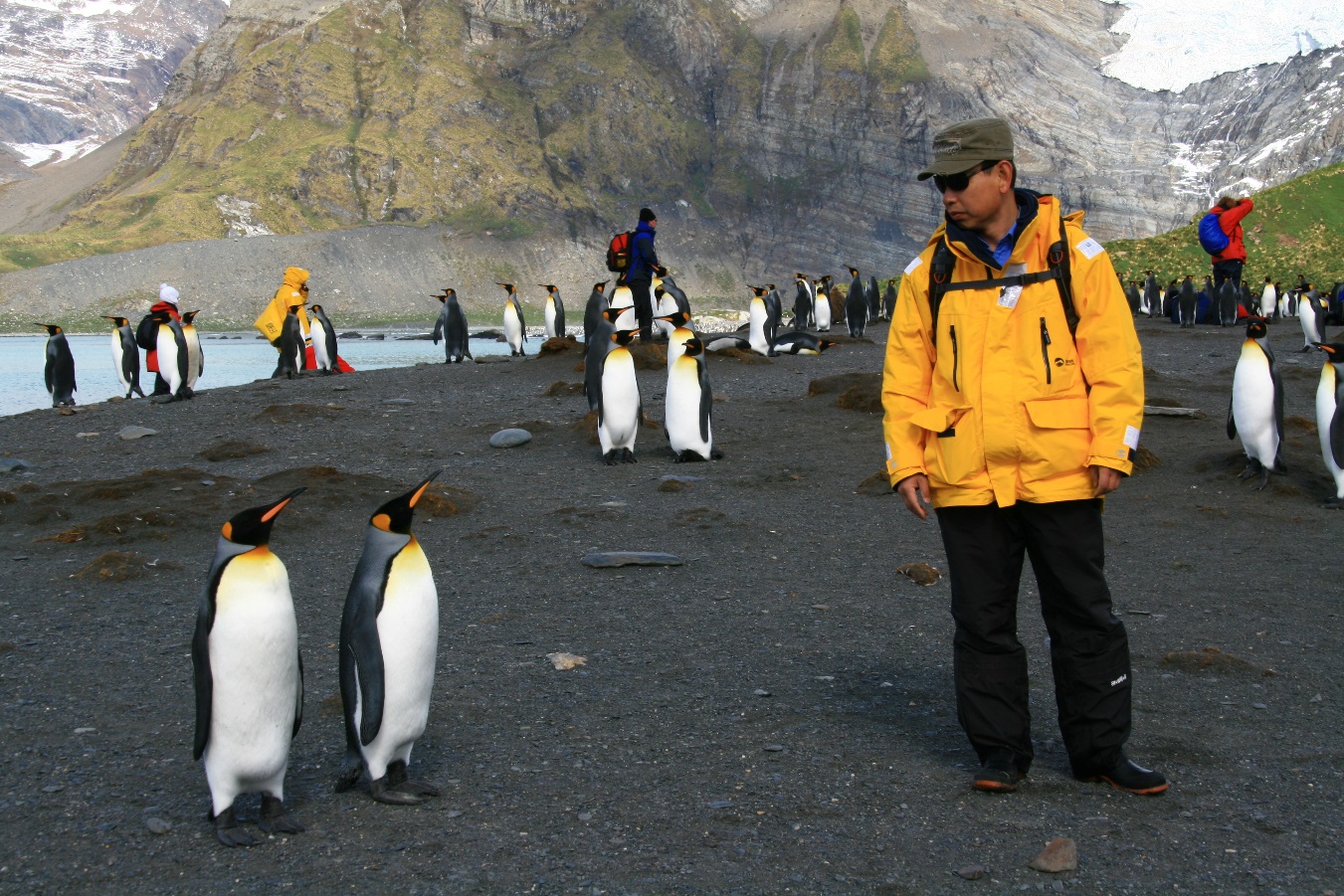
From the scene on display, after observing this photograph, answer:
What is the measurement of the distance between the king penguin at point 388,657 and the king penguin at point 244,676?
20cm

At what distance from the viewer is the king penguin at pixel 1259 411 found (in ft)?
26.9

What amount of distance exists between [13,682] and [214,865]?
204cm

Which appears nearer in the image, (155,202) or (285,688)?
(285,688)

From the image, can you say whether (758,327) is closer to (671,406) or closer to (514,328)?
(514,328)

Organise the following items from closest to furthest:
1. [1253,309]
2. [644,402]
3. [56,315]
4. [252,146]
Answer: [644,402]
[1253,309]
[56,315]
[252,146]

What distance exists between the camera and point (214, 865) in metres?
3.03

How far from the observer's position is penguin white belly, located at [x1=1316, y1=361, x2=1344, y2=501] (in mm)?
7844

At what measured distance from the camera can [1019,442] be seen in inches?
128

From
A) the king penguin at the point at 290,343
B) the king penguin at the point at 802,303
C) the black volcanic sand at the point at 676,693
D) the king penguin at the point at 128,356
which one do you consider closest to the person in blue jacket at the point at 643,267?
the black volcanic sand at the point at 676,693

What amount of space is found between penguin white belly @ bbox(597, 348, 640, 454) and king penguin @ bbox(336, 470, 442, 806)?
636 cm

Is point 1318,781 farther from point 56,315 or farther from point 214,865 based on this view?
point 56,315

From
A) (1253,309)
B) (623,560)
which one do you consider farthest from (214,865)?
(1253,309)

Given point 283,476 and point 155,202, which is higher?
point 155,202

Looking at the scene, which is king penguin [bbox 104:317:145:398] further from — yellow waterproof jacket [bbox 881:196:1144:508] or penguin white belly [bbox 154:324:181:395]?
yellow waterproof jacket [bbox 881:196:1144:508]
